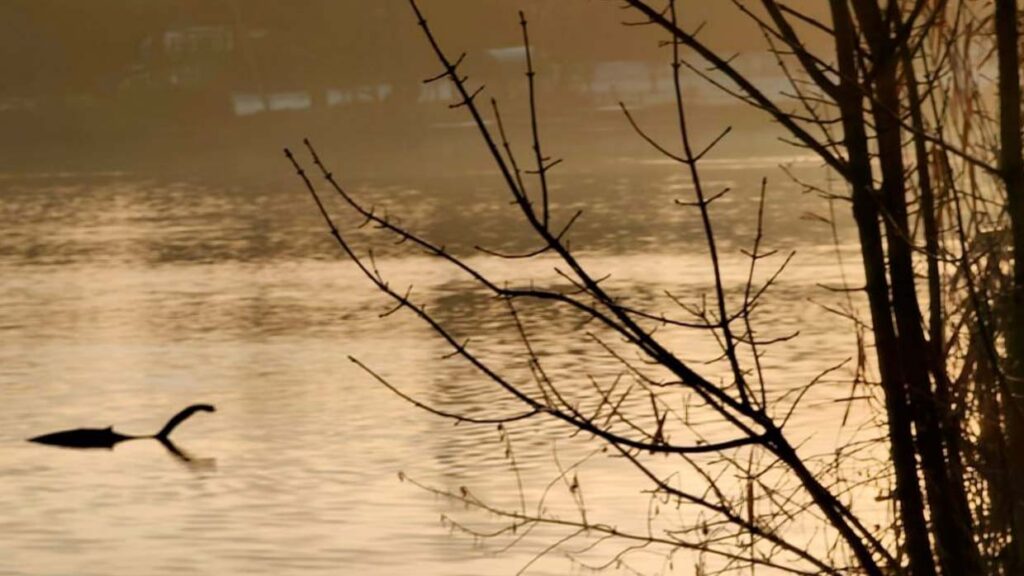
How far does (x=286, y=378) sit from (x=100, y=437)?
385 cm

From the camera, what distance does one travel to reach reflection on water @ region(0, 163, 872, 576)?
1343 centimetres

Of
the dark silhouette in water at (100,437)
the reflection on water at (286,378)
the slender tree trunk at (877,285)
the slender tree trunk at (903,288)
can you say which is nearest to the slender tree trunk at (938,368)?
the slender tree trunk at (903,288)

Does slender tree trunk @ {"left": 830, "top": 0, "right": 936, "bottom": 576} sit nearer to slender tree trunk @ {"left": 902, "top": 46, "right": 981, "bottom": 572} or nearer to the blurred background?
slender tree trunk @ {"left": 902, "top": 46, "right": 981, "bottom": 572}

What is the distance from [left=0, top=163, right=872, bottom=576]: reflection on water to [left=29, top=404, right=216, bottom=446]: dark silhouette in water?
17 cm

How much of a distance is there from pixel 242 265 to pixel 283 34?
1937 inches

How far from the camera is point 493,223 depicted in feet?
123

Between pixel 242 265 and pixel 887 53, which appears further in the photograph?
pixel 242 265

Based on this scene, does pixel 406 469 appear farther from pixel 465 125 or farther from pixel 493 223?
pixel 465 125

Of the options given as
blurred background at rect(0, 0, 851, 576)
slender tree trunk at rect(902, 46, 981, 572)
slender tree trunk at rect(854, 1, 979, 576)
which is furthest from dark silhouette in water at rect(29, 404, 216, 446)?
slender tree trunk at rect(854, 1, 979, 576)

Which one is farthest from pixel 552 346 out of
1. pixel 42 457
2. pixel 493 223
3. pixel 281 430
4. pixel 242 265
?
pixel 493 223

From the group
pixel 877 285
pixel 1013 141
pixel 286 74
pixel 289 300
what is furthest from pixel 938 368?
pixel 286 74

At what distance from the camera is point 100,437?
1642 cm

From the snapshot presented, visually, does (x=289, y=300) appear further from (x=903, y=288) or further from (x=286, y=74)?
(x=286, y=74)

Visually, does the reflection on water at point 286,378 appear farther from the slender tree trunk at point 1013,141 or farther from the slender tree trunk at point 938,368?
the slender tree trunk at point 1013,141
